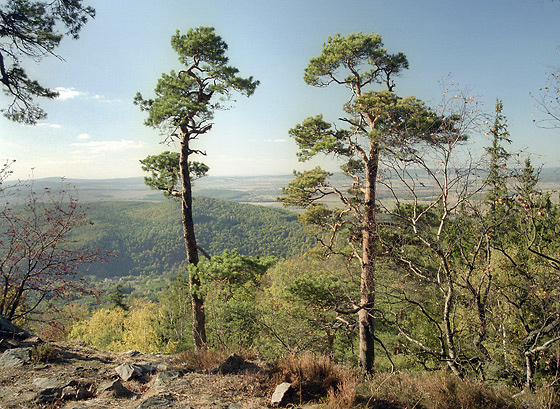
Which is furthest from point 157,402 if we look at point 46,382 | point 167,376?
point 46,382

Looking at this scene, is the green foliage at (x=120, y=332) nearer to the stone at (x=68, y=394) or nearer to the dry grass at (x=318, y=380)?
the stone at (x=68, y=394)

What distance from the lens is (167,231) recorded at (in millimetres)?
128250

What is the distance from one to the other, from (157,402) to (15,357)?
2.84 meters

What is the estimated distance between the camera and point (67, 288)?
616cm

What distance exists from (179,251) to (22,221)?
127m

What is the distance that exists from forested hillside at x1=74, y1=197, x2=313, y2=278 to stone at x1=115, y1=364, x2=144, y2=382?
309 feet

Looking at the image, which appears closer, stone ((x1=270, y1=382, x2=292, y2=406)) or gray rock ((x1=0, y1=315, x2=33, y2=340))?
stone ((x1=270, y1=382, x2=292, y2=406))

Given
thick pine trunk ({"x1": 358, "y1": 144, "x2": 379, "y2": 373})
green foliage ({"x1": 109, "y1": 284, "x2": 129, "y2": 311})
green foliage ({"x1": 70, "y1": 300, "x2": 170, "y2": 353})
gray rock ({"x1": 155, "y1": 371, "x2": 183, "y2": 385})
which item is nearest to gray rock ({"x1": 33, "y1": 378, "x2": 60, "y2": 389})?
gray rock ({"x1": 155, "y1": 371, "x2": 183, "y2": 385})

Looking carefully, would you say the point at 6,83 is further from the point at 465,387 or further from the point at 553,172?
the point at 553,172

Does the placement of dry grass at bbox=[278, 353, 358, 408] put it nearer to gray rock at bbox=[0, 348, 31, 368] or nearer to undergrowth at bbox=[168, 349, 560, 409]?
undergrowth at bbox=[168, 349, 560, 409]

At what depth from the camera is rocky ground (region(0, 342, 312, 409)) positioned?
3791 millimetres

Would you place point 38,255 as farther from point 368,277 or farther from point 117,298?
Answer: point 117,298

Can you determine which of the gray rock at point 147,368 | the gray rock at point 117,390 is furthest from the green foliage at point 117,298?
the gray rock at point 117,390

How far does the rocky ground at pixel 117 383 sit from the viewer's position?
3791 mm
